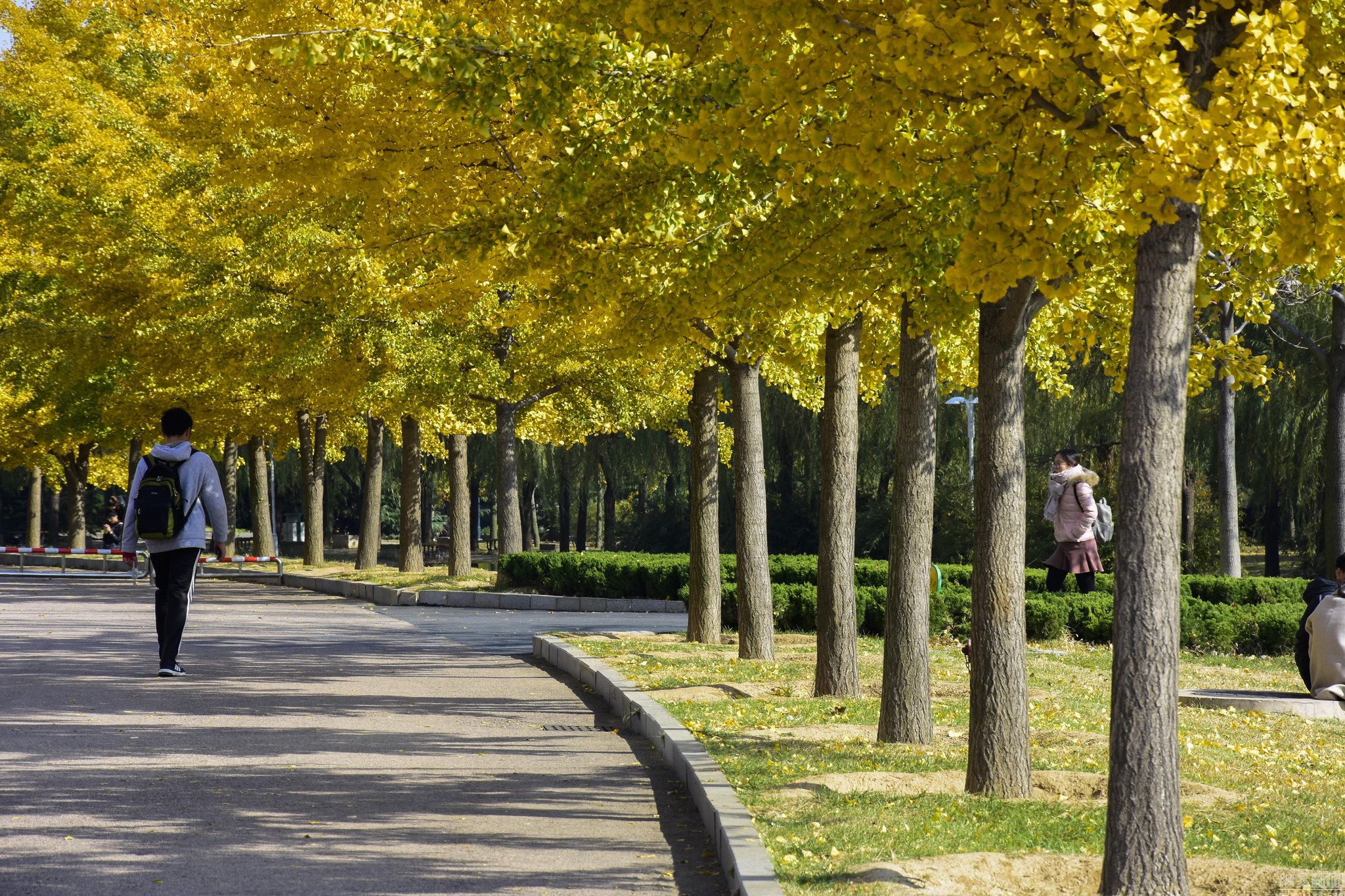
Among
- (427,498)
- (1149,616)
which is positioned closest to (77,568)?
(427,498)

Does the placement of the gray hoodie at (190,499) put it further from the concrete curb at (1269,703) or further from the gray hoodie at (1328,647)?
the gray hoodie at (1328,647)

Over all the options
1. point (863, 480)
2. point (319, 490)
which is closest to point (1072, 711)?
point (863, 480)

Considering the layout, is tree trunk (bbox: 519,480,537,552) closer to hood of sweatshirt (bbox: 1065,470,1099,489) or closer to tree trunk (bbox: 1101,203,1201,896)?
hood of sweatshirt (bbox: 1065,470,1099,489)

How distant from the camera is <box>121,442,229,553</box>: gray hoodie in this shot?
30.4ft

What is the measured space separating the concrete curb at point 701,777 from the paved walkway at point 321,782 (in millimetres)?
110

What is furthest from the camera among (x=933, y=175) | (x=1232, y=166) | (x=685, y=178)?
(x=685, y=178)

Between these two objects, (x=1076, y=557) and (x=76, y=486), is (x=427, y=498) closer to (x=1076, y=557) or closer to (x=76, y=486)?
(x=76, y=486)

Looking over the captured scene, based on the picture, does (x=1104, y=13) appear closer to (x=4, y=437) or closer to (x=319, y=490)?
(x=319, y=490)

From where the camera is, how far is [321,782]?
243 inches

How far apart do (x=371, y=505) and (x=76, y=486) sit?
541 inches

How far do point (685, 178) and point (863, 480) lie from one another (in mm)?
17992

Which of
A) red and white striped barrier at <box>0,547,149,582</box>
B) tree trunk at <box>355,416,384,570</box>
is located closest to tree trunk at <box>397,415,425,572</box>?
tree trunk at <box>355,416,384,570</box>

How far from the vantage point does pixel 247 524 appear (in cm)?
6550

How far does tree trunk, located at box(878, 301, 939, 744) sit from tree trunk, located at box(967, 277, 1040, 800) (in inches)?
45.2
